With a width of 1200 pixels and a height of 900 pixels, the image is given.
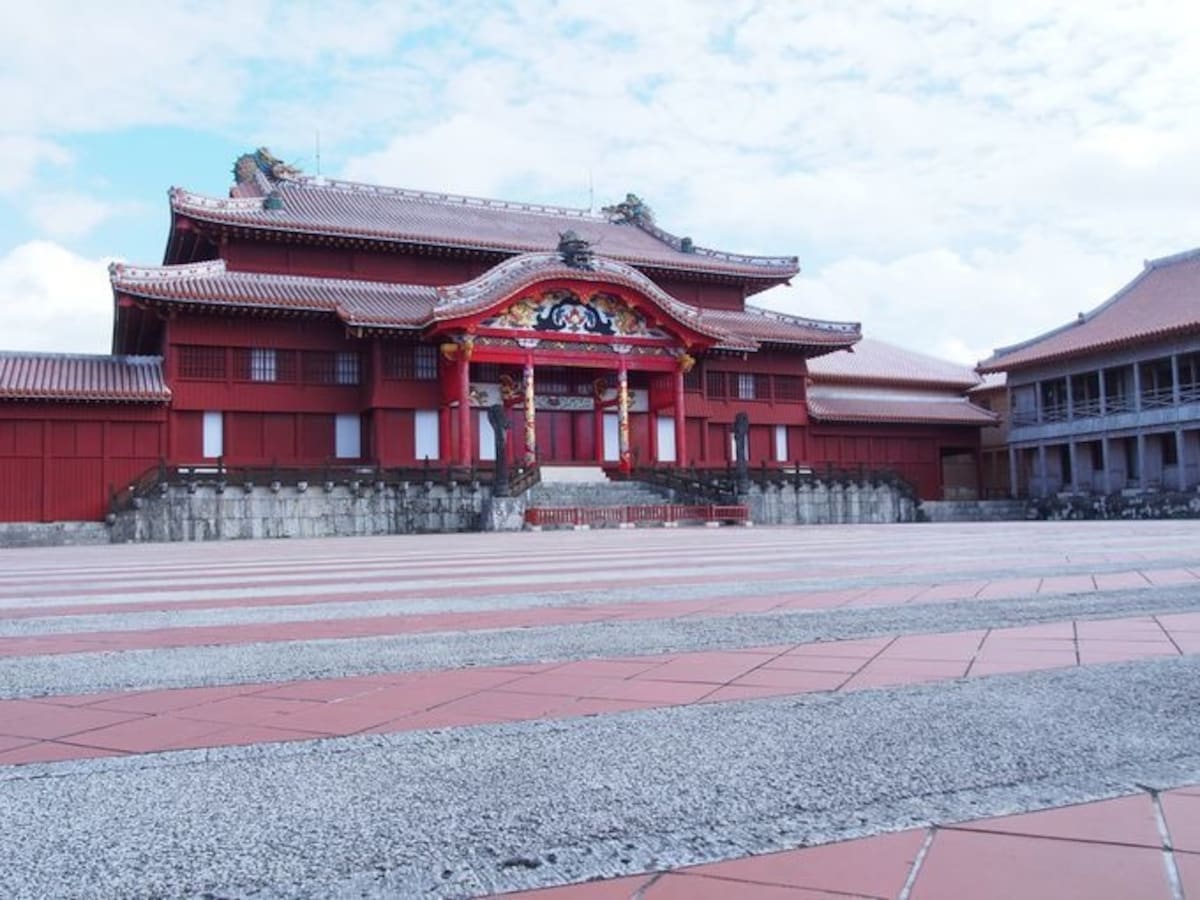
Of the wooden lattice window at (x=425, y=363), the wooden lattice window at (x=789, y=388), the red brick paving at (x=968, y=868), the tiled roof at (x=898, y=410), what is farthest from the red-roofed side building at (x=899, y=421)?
the red brick paving at (x=968, y=868)

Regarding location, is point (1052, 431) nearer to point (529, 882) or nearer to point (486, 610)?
point (486, 610)

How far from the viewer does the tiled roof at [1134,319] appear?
111ft

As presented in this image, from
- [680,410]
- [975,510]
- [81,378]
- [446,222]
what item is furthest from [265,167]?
[975,510]

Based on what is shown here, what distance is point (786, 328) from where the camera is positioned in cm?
3497

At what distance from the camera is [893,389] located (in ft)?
131

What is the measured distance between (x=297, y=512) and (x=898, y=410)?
2372 cm

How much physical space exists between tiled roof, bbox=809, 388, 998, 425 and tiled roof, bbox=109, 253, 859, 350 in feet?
19.5

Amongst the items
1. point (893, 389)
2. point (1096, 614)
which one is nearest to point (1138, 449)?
point (893, 389)

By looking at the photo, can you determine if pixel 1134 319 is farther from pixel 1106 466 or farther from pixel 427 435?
pixel 427 435

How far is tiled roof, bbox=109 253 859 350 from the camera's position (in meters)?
26.0

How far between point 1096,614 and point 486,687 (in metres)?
2.94

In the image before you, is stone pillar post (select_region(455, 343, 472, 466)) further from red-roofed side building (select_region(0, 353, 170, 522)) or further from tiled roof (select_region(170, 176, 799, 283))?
red-roofed side building (select_region(0, 353, 170, 522))

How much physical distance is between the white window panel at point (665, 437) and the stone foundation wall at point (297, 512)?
9.48 metres

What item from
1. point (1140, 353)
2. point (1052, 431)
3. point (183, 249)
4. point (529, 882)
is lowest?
point (529, 882)
